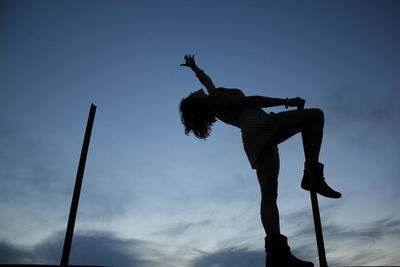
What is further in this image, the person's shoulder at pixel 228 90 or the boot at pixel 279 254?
the person's shoulder at pixel 228 90

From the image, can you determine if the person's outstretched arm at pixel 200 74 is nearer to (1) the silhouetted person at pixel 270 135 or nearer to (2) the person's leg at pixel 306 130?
(1) the silhouetted person at pixel 270 135

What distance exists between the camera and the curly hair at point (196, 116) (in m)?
4.41

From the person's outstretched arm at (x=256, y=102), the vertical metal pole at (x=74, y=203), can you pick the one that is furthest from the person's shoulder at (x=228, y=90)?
the vertical metal pole at (x=74, y=203)

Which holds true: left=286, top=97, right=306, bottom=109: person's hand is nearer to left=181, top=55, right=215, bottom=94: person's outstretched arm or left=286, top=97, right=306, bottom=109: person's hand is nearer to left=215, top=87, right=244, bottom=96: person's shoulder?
left=215, top=87, right=244, bottom=96: person's shoulder

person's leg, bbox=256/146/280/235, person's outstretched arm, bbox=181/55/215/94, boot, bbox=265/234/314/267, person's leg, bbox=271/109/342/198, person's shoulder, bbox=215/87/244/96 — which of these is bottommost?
boot, bbox=265/234/314/267

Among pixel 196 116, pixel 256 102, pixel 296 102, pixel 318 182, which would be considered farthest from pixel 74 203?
pixel 296 102

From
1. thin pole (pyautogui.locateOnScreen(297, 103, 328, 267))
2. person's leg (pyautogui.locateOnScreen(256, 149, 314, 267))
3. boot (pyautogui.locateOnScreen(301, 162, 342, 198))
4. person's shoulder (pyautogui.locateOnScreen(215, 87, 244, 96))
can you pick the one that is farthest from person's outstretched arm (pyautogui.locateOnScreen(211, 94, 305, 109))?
thin pole (pyautogui.locateOnScreen(297, 103, 328, 267))

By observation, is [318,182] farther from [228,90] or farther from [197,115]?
[197,115]

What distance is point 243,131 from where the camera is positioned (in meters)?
3.98

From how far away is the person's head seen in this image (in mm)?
4387

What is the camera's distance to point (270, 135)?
12.4ft

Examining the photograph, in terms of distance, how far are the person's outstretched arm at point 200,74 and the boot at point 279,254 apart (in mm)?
1981

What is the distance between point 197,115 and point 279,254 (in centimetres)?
195

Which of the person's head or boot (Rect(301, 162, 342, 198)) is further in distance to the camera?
the person's head
